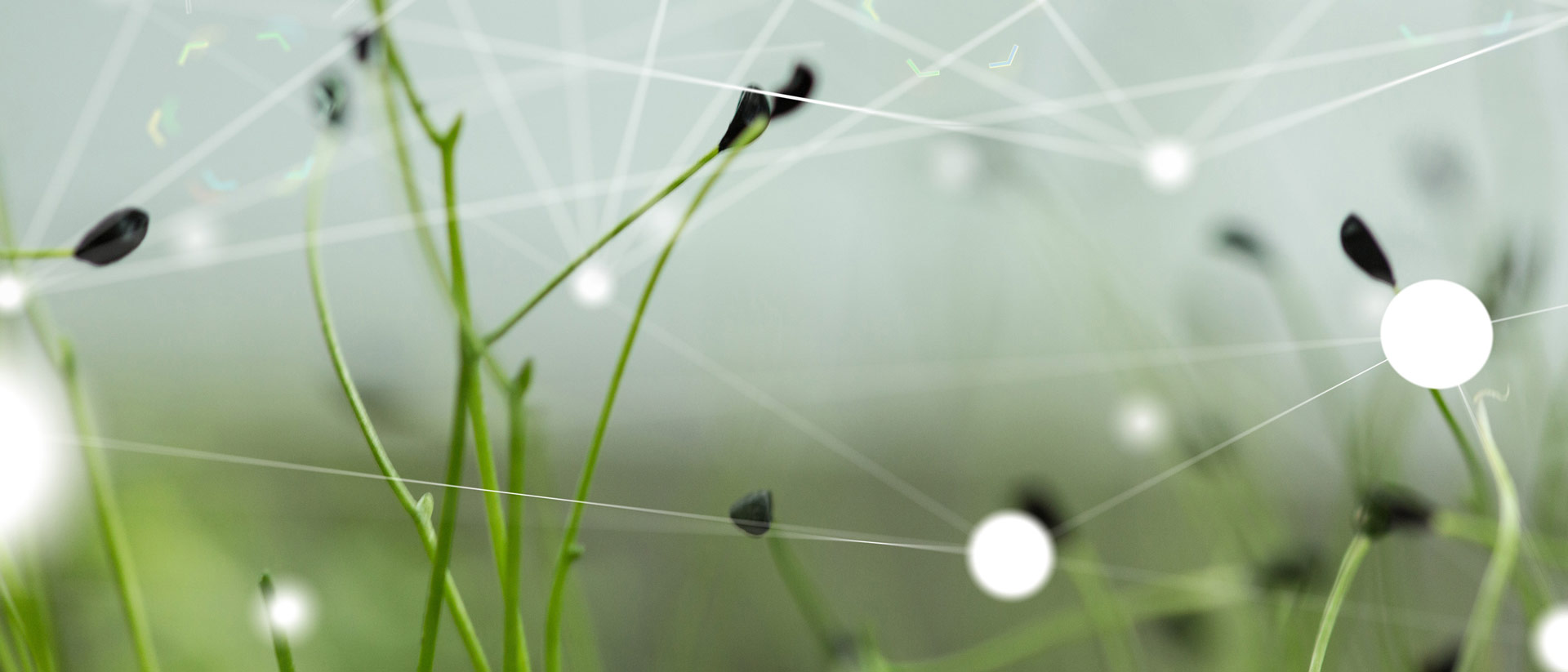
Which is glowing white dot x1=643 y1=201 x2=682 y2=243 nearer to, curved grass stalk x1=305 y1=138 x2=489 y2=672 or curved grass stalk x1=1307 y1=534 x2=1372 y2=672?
curved grass stalk x1=305 y1=138 x2=489 y2=672

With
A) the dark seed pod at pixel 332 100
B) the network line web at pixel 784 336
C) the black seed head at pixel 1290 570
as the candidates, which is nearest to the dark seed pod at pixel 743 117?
the network line web at pixel 784 336

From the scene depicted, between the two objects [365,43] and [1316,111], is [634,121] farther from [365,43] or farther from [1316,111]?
[1316,111]

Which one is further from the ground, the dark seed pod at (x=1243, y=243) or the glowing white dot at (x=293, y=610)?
the dark seed pod at (x=1243, y=243)

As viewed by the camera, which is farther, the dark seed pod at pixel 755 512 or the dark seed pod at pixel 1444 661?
the dark seed pod at pixel 1444 661

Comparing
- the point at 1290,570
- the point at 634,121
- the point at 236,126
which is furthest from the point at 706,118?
the point at 1290,570

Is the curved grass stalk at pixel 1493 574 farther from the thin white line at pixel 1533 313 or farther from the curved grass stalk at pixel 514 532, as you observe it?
the curved grass stalk at pixel 514 532

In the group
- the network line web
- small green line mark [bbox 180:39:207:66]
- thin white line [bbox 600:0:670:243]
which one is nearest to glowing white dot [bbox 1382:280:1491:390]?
the network line web
